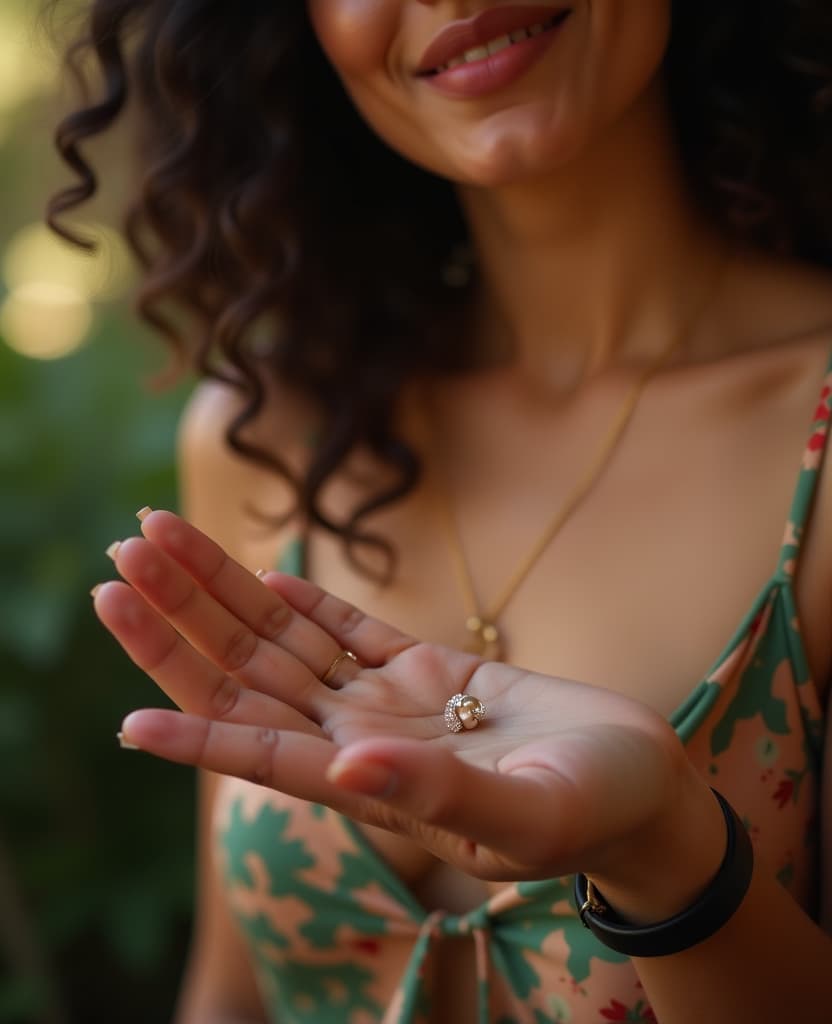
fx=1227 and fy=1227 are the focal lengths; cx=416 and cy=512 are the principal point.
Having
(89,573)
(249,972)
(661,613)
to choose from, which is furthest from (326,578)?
(89,573)

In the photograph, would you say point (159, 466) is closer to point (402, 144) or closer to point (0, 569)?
point (0, 569)

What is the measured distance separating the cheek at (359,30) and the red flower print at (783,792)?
0.87m

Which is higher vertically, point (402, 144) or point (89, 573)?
point (402, 144)

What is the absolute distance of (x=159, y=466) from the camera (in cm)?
233

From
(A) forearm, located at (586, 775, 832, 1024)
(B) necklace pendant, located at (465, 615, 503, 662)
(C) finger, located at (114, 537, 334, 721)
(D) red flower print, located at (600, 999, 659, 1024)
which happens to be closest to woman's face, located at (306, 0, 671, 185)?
(B) necklace pendant, located at (465, 615, 503, 662)

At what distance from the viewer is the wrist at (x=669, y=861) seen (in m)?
0.88

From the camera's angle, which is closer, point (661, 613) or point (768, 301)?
point (661, 613)

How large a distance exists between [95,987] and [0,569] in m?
0.82

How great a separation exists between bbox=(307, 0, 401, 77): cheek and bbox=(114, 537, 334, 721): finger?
679 mm

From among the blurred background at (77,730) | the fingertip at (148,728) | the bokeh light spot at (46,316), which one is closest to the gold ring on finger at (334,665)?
the fingertip at (148,728)

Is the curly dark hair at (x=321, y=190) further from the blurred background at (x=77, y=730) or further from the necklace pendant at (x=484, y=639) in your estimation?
the blurred background at (x=77, y=730)

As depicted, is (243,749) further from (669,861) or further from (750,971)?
(750,971)

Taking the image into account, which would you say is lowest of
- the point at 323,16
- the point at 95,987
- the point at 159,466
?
the point at 95,987

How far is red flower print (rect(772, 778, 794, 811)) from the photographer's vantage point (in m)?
1.21
